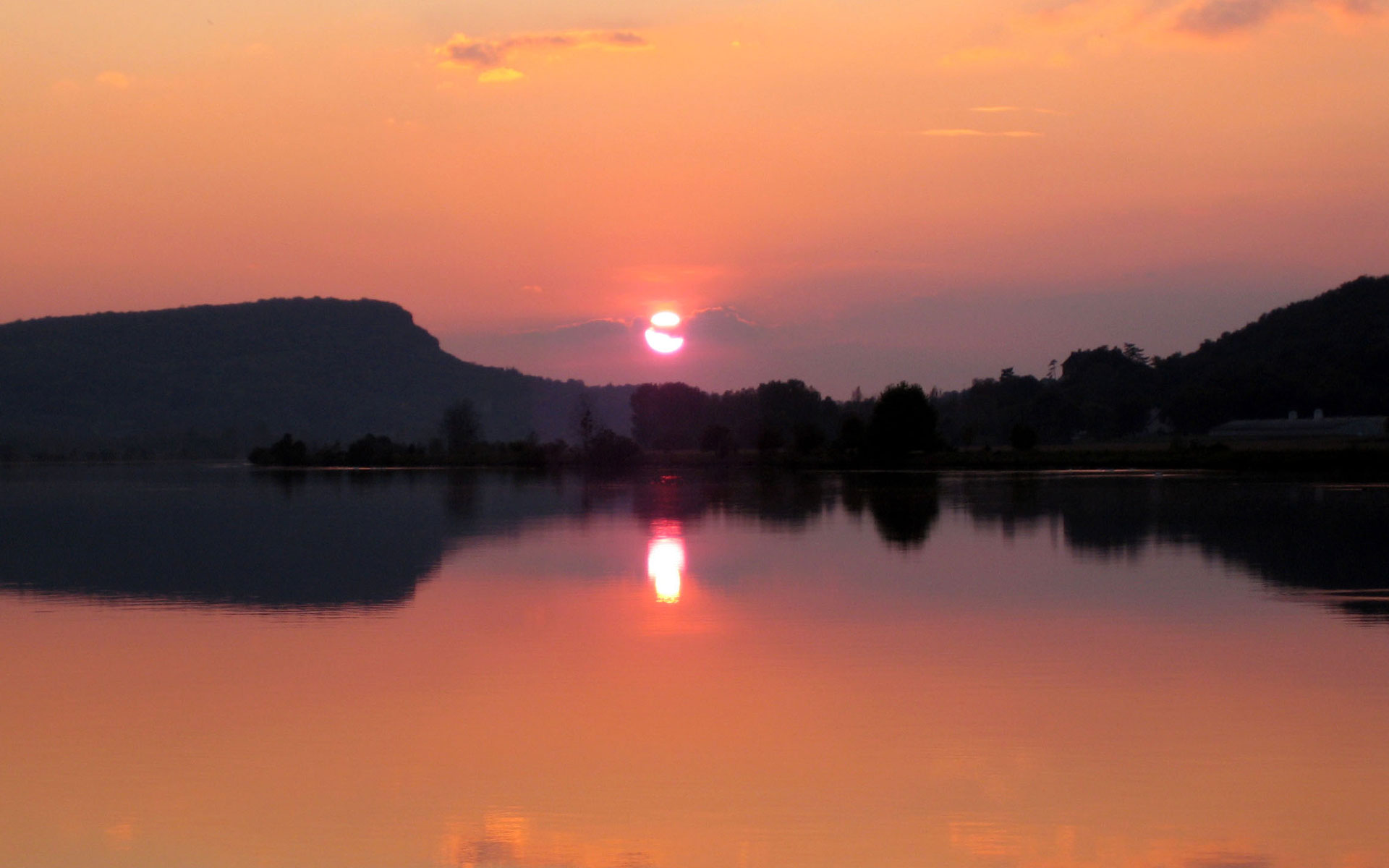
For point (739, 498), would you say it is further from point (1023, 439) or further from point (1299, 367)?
point (1299, 367)

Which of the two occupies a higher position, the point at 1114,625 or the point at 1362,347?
the point at 1362,347

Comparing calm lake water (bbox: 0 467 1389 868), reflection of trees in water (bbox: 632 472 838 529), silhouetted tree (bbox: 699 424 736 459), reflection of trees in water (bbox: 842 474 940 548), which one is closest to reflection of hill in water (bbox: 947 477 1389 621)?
calm lake water (bbox: 0 467 1389 868)

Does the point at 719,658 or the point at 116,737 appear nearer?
the point at 116,737

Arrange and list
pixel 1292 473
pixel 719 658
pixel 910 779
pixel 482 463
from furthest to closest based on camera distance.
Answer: pixel 482 463 → pixel 1292 473 → pixel 719 658 → pixel 910 779

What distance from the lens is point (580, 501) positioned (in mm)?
48875

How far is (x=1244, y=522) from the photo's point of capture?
1270 inches

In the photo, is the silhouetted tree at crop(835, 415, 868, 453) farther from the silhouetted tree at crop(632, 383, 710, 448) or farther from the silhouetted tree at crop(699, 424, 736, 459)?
the silhouetted tree at crop(632, 383, 710, 448)

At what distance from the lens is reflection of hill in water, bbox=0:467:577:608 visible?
770 inches

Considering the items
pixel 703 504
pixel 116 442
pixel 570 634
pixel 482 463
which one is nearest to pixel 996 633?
pixel 570 634

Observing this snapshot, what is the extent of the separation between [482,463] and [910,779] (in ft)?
374

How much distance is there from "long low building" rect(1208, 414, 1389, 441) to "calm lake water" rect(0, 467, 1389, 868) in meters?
95.5

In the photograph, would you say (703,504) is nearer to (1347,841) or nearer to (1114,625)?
(1114,625)

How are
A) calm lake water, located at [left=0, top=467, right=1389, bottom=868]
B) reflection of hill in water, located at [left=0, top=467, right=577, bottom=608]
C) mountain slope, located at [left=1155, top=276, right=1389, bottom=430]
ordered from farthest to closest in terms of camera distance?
mountain slope, located at [left=1155, top=276, right=1389, bottom=430] < reflection of hill in water, located at [left=0, top=467, right=577, bottom=608] < calm lake water, located at [left=0, top=467, right=1389, bottom=868]

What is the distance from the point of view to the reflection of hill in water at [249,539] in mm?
19562
